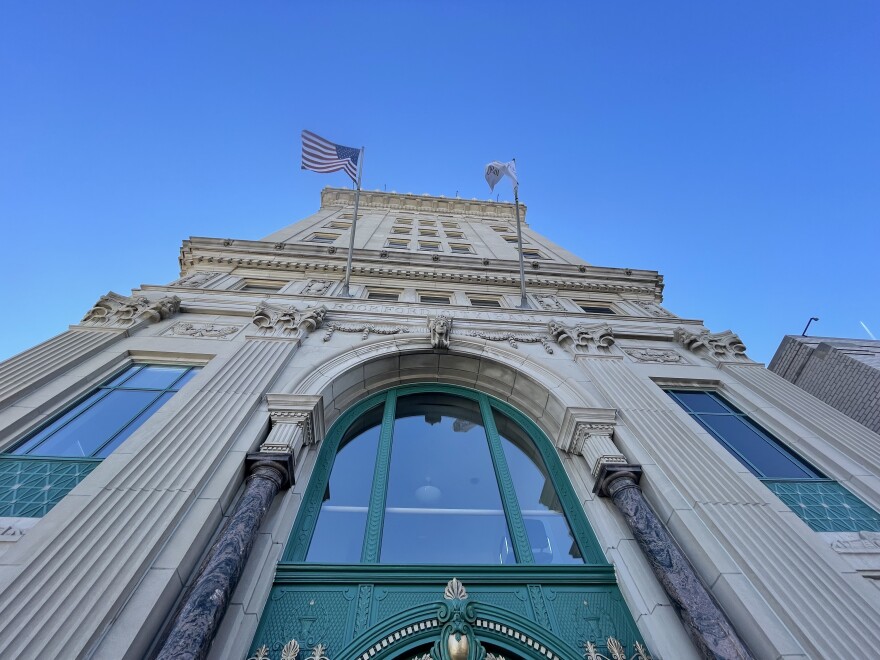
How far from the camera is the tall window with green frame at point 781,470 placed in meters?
7.49

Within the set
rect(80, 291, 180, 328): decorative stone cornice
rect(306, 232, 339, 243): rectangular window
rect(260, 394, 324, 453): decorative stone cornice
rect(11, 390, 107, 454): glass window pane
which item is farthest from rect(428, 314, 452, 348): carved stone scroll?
rect(306, 232, 339, 243): rectangular window

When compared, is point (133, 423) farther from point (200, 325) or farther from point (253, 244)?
point (253, 244)

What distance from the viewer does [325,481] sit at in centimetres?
841

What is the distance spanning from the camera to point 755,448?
31.0ft

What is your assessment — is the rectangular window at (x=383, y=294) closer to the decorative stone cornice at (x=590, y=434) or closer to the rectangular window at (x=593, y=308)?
the rectangular window at (x=593, y=308)

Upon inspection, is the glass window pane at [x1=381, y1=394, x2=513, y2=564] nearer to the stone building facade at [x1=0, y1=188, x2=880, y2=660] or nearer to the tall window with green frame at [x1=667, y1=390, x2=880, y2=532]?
the stone building facade at [x1=0, y1=188, x2=880, y2=660]

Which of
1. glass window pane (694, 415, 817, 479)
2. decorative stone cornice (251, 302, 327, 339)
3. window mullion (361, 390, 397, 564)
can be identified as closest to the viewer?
window mullion (361, 390, 397, 564)

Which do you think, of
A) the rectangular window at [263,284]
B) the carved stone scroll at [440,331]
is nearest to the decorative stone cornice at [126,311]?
the rectangular window at [263,284]

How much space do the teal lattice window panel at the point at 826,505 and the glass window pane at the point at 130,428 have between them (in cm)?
1195

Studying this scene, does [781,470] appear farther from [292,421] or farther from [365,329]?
[365,329]

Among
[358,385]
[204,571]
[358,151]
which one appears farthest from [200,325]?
[358,151]

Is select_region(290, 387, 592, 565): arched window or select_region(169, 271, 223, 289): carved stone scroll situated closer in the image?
select_region(290, 387, 592, 565): arched window

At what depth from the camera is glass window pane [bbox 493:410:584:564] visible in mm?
7680

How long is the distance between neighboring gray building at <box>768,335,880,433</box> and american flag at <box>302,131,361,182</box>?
18.3m
